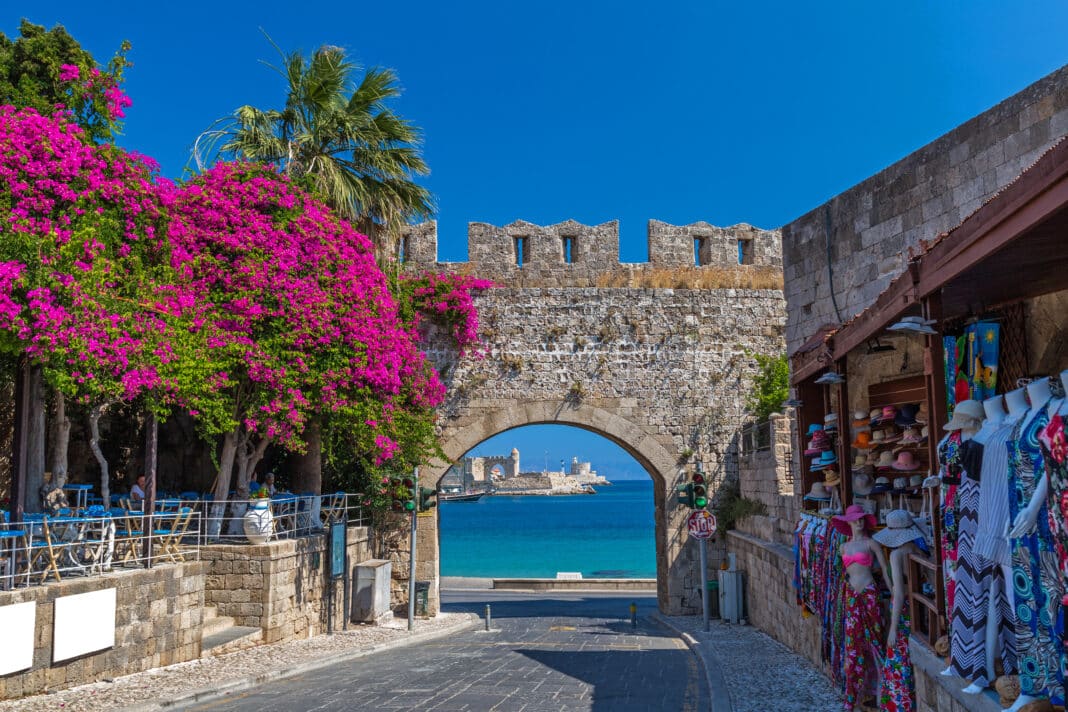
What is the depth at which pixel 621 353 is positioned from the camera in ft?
58.4

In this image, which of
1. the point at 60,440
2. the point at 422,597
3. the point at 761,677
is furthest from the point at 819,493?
the point at 422,597

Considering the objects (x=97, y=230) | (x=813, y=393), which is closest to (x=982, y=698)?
(x=813, y=393)

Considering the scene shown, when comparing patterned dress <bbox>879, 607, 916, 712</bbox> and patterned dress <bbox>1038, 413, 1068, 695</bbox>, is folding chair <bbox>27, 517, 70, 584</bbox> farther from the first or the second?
patterned dress <bbox>1038, 413, 1068, 695</bbox>

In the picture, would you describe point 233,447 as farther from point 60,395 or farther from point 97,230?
point 97,230

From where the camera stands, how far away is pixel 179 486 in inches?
639

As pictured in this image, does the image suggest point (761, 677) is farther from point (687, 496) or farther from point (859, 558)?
point (687, 496)

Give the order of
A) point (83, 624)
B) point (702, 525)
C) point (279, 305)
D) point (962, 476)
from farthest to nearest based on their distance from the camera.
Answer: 1. point (702, 525)
2. point (279, 305)
3. point (83, 624)
4. point (962, 476)

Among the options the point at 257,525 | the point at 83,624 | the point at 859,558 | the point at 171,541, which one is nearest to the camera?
the point at 859,558

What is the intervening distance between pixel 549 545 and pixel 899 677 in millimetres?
56819

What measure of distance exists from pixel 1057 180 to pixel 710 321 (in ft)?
47.5

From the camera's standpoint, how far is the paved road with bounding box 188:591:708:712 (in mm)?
7873

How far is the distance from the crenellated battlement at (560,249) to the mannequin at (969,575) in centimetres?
1372

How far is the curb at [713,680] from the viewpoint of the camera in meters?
7.75

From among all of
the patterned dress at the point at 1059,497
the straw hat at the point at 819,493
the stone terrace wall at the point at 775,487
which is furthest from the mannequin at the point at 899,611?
the stone terrace wall at the point at 775,487
